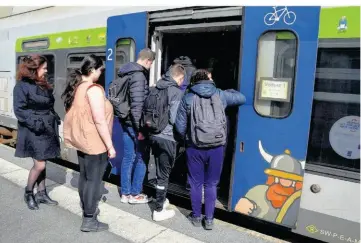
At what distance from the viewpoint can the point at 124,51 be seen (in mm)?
4383

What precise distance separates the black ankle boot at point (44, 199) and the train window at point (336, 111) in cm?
279

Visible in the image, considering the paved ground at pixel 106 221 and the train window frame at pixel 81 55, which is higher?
the train window frame at pixel 81 55

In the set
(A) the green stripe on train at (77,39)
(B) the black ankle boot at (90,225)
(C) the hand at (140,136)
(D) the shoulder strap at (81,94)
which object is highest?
(A) the green stripe on train at (77,39)

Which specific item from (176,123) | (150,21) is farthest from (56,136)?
(150,21)

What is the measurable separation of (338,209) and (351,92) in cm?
100

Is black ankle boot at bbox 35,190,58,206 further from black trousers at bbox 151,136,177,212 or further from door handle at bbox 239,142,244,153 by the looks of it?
door handle at bbox 239,142,244,153

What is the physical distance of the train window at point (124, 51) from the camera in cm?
429

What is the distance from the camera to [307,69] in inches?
117

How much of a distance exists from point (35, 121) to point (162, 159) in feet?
4.52

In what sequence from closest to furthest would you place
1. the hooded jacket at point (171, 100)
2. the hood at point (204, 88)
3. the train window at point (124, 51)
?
the hood at point (204, 88)
the hooded jacket at point (171, 100)
the train window at point (124, 51)

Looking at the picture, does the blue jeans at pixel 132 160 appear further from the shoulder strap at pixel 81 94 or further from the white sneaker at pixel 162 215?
the shoulder strap at pixel 81 94

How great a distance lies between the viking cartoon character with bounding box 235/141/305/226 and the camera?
3.08m

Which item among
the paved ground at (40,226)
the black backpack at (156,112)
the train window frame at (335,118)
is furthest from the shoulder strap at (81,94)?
the train window frame at (335,118)

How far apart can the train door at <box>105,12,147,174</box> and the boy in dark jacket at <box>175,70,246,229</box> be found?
3.76ft
